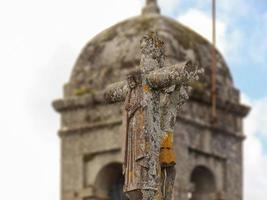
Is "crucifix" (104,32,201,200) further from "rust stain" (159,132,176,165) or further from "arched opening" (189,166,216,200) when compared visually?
"arched opening" (189,166,216,200)

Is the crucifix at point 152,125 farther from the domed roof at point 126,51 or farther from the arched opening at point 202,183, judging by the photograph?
the arched opening at point 202,183

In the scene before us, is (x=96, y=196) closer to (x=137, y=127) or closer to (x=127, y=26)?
(x=127, y=26)

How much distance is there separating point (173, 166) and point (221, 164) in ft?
55.4

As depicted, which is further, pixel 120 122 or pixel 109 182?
pixel 109 182

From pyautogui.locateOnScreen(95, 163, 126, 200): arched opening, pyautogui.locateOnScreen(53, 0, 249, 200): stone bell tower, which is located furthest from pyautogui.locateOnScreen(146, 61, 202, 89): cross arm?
pyautogui.locateOnScreen(95, 163, 126, 200): arched opening

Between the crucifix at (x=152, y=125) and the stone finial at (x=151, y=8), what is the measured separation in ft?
55.0

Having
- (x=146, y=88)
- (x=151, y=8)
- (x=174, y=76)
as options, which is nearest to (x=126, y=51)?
(x=151, y=8)

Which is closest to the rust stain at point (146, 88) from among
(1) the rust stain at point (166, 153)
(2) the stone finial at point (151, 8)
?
(1) the rust stain at point (166, 153)

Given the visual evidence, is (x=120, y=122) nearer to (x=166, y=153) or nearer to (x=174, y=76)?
(x=166, y=153)

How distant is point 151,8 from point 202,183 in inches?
120

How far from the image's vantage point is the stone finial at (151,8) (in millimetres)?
29689

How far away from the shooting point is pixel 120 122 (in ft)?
92.3

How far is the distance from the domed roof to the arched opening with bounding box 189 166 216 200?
58.0 inches

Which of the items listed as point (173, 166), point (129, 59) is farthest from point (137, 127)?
point (129, 59)
